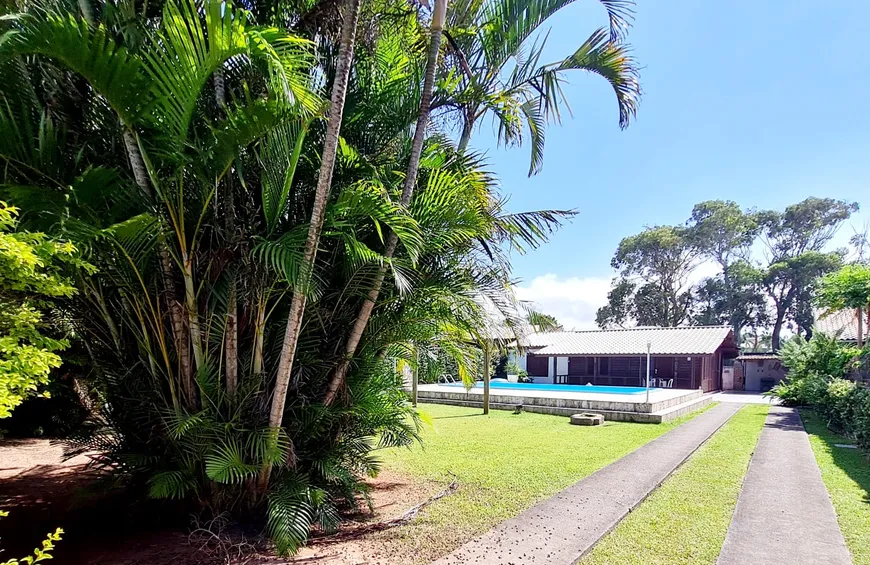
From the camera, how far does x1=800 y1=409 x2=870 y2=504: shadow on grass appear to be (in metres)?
6.70

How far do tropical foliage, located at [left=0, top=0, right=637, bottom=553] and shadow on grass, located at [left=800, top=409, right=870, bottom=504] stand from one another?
643 centimetres

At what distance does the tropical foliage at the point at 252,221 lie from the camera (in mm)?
3062

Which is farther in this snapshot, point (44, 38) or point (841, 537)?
point (841, 537)

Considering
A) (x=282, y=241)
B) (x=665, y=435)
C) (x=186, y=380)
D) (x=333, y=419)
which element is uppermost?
(x=282, y=241)

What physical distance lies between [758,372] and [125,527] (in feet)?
111

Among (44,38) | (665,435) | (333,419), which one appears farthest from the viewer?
(665,435)

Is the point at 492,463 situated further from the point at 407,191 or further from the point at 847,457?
the point at 847,457

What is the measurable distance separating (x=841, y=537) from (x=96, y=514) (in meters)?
8.01

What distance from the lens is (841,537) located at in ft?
14.7

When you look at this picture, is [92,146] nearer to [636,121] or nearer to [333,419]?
[333,419]

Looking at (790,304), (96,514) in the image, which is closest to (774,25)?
(96,514)

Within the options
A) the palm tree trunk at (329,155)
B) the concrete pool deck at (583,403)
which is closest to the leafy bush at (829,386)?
the concrete pool deck at (583,403)

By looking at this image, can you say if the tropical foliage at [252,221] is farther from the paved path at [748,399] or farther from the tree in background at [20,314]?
the paved path at [748,399]

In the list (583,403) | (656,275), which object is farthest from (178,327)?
(656,275)
